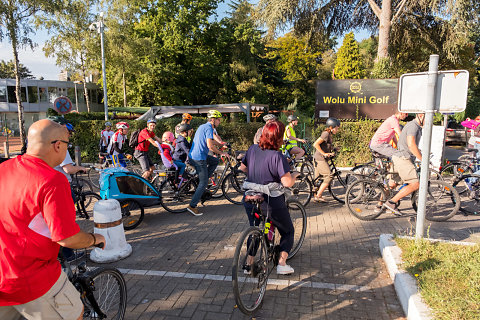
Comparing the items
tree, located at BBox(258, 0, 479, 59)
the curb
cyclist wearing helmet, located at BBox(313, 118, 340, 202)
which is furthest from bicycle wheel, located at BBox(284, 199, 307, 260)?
tree, located at BBox(258, 0, 479, 59)

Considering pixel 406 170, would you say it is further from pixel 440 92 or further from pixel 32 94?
pixel 32 94

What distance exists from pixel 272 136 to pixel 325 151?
12.4ft

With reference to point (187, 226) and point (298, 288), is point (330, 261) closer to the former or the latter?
point (298, 288)

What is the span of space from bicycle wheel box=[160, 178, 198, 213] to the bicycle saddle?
3.53m

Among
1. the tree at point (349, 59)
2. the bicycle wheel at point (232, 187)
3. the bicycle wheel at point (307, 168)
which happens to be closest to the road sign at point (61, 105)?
the bicycle wheel at point (232, 187)

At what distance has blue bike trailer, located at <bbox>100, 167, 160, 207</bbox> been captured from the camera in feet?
17.9

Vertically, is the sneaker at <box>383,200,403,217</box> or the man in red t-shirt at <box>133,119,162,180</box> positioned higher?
the man in red t-shirt at <box>133,119,162,180</box>

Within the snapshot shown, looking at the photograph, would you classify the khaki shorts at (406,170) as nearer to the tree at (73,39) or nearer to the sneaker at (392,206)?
the sneaker at (392,206)

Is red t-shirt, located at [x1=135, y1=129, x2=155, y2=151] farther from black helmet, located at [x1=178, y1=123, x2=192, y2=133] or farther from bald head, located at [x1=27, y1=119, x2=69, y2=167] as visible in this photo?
bald head, located at [x1=27, y1=119, x2=69, y2=167]

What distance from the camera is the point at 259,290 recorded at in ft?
10.7

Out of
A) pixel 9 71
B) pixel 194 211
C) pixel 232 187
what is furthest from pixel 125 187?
pixel 9 71

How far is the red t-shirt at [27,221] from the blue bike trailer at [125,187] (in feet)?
12.5

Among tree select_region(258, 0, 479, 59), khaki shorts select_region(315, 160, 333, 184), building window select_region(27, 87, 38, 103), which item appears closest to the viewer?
khaki shorts select_region(315, 160, 333, 184)

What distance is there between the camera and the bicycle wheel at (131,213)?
5.64 m
